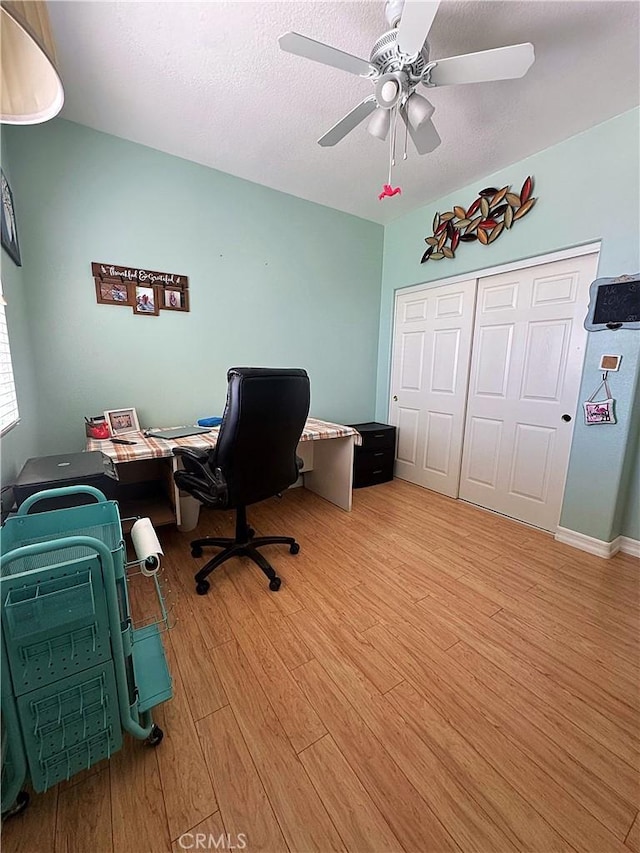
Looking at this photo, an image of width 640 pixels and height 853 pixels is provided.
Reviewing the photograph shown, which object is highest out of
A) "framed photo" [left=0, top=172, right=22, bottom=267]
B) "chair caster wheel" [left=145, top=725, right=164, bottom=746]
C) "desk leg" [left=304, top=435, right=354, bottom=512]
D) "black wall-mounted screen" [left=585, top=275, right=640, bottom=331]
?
"framed photo" [left=0, top=172, right=22, bottom=267]

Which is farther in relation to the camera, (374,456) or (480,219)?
(374,456)

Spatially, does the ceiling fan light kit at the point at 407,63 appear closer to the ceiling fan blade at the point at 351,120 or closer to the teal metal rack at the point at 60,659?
the ceiling fan blade at the point at 351,120

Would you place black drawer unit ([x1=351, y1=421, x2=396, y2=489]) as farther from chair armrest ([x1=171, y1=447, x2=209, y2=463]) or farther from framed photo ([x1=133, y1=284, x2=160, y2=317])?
framed photo ([x1=133, y1=284, x2=160, y2=317])

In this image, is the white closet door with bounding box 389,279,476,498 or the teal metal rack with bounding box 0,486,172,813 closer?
the teal metal rack with bounding box 0,486,172,813

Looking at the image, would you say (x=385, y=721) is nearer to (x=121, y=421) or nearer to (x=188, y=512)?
(x=188, y=512)

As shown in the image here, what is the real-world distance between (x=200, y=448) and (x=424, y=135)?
2044 mm

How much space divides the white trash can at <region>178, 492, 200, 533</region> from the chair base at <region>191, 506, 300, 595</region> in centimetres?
26

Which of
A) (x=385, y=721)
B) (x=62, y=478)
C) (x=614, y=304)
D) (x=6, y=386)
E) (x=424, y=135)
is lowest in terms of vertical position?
(x=385, y=721)

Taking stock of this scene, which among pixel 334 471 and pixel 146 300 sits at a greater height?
pixel 146 300

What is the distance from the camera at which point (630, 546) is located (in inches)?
88.4

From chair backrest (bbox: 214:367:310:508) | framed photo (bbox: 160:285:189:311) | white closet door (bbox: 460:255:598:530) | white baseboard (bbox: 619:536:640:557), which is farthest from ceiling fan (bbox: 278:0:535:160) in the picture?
white baseboard (bbox: 619:536:640:557)

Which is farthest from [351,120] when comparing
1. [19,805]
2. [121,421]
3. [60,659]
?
[19,805]

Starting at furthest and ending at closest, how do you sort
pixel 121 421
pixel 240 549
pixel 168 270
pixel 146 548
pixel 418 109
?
pixel 168 270 → pixel 121 421 → pixel 240 549 → pixel 418 109 → pixel 146 548

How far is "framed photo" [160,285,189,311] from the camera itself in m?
2.53
